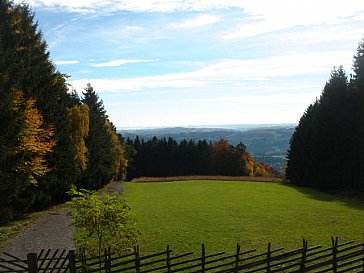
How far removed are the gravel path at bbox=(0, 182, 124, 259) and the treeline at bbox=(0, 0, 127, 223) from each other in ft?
6.55

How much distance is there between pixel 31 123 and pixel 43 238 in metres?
7.33

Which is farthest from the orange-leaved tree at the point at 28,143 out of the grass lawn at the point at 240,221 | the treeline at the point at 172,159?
the treeline at the point at 172,159

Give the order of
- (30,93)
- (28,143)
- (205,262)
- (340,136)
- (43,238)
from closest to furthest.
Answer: (205,262) → (43,238) → (28,143) → (30,93) → (340,136)

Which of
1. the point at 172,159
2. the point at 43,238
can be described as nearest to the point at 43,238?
the point at 43,238

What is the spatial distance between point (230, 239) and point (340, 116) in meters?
35.0

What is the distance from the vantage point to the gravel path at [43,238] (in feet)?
67.8

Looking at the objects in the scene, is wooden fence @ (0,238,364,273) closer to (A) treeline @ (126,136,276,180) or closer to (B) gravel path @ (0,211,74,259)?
(B) gravel path @ (0,211,74,259)

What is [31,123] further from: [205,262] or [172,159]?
[172,159]

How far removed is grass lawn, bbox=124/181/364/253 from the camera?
71.7ft

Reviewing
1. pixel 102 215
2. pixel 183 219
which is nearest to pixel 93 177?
pixel 183 219

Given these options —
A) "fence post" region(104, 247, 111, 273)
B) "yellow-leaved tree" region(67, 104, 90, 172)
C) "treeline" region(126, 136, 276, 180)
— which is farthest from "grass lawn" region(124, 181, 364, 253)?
"treeline" region(126, 136, 276, 180)

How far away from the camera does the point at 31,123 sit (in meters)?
24.8

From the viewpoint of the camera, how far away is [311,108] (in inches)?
2685

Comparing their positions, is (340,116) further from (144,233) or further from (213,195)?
(144,233)
